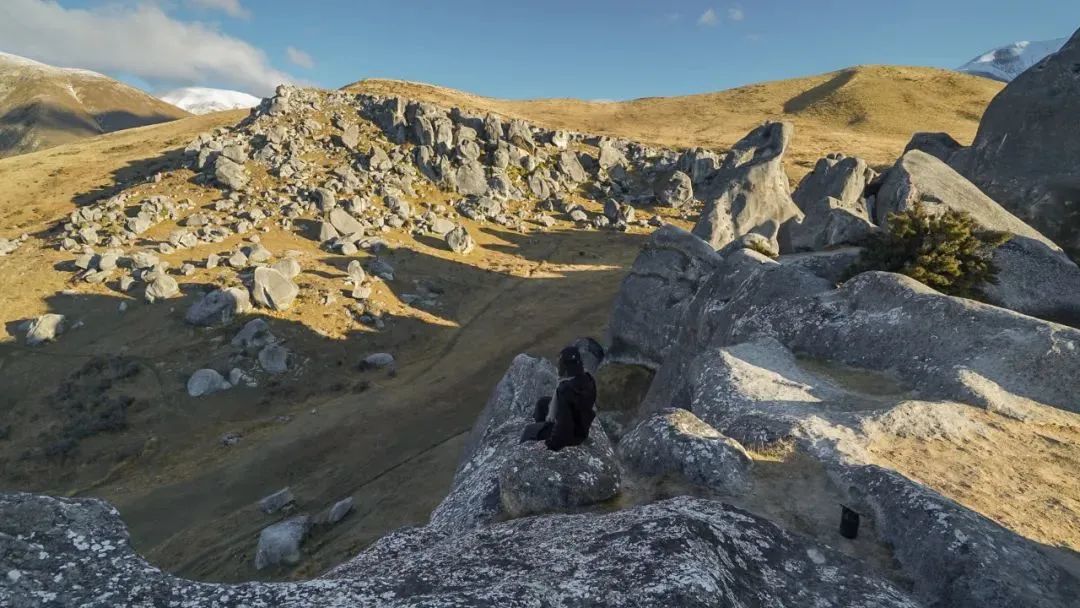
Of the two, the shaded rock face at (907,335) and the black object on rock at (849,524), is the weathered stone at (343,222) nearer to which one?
the shaded rock face at (907,335)

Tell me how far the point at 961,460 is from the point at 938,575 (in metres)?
4.43

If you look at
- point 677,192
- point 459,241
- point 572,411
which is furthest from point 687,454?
point 677,192

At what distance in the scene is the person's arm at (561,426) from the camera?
11.1 m

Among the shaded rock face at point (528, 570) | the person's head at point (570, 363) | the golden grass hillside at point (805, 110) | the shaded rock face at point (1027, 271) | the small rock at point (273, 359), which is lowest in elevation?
the small rock at point (273, 359)

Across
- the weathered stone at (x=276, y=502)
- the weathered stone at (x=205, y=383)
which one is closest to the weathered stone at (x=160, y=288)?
the weathered stone at (x=205, y=383)

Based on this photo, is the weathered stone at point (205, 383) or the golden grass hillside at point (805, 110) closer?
the weathered stone at point (205, 383)

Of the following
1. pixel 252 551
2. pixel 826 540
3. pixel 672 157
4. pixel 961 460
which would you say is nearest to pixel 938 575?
pixel 826 540

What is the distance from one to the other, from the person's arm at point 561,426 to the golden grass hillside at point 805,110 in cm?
6594

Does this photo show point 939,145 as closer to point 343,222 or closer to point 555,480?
point 555,480

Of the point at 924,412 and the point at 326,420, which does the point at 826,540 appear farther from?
the point at 326,420

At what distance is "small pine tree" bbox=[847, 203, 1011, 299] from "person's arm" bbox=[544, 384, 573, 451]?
48.5 feet

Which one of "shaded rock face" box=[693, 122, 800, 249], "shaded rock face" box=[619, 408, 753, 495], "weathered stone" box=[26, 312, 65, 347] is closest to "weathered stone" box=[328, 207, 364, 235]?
"weathered stone" box=[26, 312, 65, 347]

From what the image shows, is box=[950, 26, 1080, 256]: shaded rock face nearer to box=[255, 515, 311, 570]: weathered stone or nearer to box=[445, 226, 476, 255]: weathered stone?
box=[255, 515, 311, 570]: weathered stone

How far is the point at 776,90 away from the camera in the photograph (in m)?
126
